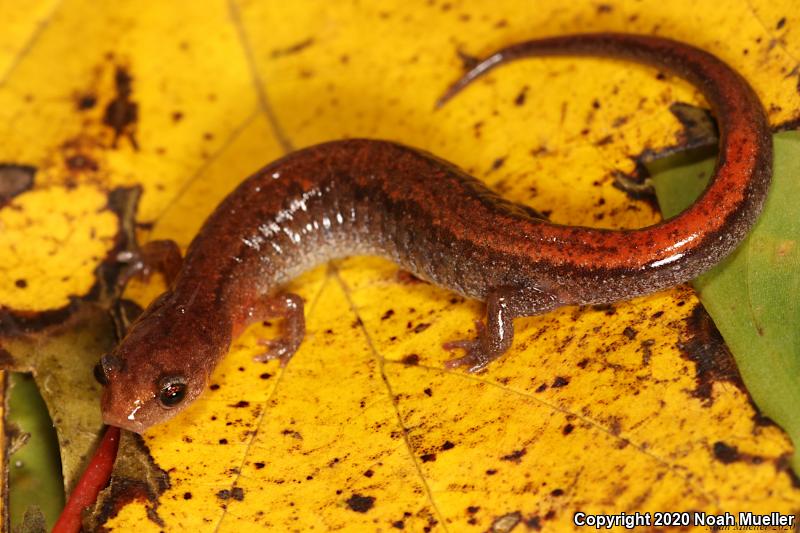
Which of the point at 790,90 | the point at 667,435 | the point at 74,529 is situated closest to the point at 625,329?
the point at 667,435

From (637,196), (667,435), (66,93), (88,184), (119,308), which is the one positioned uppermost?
(66,93)

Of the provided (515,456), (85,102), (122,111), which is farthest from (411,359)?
(85,102)

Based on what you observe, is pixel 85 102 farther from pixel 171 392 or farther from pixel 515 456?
pixel 515 456

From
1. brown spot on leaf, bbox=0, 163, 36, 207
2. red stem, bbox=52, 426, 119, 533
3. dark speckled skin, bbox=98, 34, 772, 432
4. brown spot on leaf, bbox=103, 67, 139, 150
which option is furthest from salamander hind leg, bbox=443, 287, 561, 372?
brown spot on leaf, bbox=0, 163, 36, 207

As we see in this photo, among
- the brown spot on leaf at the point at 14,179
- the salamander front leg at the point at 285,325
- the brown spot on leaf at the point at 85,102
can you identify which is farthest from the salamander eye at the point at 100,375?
the brown spot on leaf at the point at 85,102

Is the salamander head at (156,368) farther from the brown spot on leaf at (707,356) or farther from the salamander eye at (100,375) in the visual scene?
the brown spot on leaf at (707,356)

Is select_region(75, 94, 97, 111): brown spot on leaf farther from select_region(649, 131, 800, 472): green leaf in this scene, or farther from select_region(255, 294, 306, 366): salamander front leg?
select_region(649, 131, 800, 472): green leaf

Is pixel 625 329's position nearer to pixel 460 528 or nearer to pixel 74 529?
pixel 460 528
